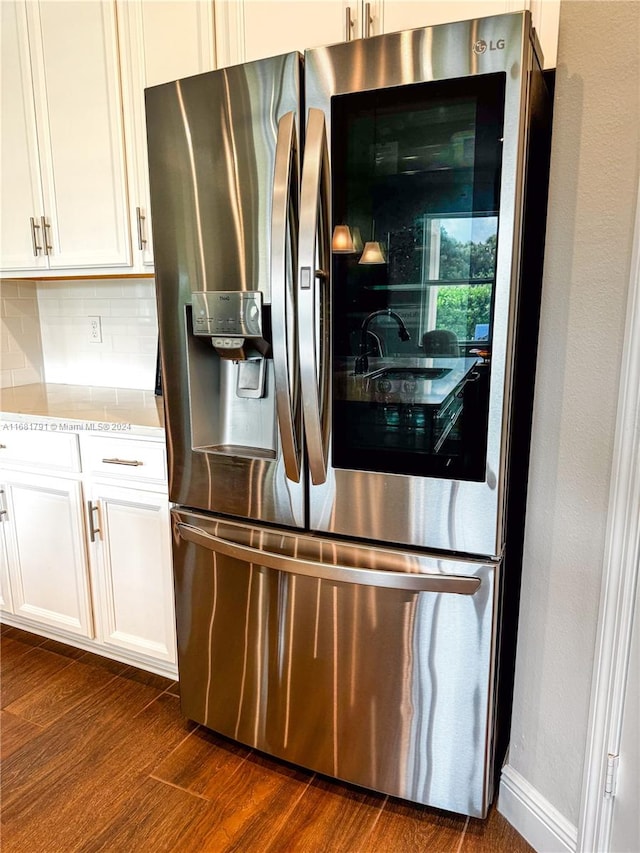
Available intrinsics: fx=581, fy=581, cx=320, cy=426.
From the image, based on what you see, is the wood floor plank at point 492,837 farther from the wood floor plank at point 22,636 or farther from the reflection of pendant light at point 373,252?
the wood floor plank at point 22,636

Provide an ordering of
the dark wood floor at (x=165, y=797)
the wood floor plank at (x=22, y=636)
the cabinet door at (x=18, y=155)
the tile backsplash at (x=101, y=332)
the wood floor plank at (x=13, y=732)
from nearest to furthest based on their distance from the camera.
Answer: the dark wood floor at (x=165, y=797), the wood floor plank at (x=13, y=732), the cabinet door at (x=18, y=155), the wood floor plank at (x=22, y=636), the tile backsplash at (x=101, y=332)

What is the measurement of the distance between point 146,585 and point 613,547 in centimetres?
143

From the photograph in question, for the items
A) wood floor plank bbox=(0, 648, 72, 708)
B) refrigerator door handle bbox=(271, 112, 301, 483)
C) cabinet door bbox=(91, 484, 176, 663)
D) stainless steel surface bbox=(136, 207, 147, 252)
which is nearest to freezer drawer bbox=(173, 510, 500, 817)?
cabinet door bbox=(91, 484, 176, 663)

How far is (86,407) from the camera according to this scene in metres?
2.19

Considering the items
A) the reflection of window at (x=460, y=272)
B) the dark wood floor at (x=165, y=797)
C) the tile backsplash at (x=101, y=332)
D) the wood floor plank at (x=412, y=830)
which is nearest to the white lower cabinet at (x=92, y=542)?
the dark wood floor at (x=165, y=797)

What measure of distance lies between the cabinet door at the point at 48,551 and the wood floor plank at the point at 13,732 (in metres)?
0.33

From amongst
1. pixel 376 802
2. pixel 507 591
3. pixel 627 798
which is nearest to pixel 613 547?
pixel 507 591

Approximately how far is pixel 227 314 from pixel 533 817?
1.44 m

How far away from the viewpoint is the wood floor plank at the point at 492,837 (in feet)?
4.66

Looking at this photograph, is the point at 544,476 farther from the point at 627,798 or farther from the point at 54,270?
the point at 54,270

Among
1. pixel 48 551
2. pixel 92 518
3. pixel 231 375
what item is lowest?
pixel 48 551


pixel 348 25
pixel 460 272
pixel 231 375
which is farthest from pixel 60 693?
pixel 348 25

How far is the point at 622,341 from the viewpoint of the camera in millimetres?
1121

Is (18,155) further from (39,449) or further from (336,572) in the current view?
(336,572)
